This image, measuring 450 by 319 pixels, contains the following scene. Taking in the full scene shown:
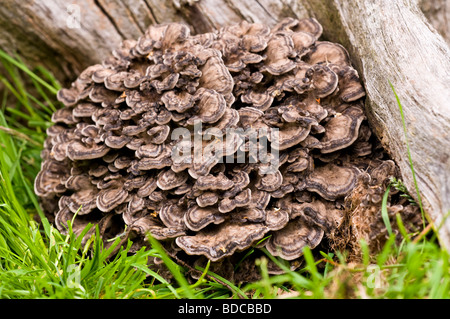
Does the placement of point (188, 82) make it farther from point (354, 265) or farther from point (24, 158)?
point (24, 158)

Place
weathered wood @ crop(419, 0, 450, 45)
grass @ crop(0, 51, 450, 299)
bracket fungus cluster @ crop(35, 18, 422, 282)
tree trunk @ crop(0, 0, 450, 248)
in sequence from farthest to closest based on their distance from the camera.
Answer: weathered wood @ crop(419, 0, 450, 45) < bracket fungus cluster @ crop(35, 18, 422, 282) < tree trunk @ crop(0, 0, 450, 248) < grass @ crop(0, 51, 450, 299)

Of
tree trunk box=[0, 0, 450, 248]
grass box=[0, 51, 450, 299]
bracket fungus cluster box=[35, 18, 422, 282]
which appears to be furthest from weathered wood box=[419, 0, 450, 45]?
grass box=[0, 51, 450, 299]

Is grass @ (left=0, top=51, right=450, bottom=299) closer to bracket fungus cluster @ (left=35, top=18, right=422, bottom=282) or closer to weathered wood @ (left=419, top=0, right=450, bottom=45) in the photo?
bracket fungus cluster @ (left=35, top=18, right=422, bottom=282)

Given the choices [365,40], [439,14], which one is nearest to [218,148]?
[365,40]

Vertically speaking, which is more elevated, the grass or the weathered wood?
the weathered wood
